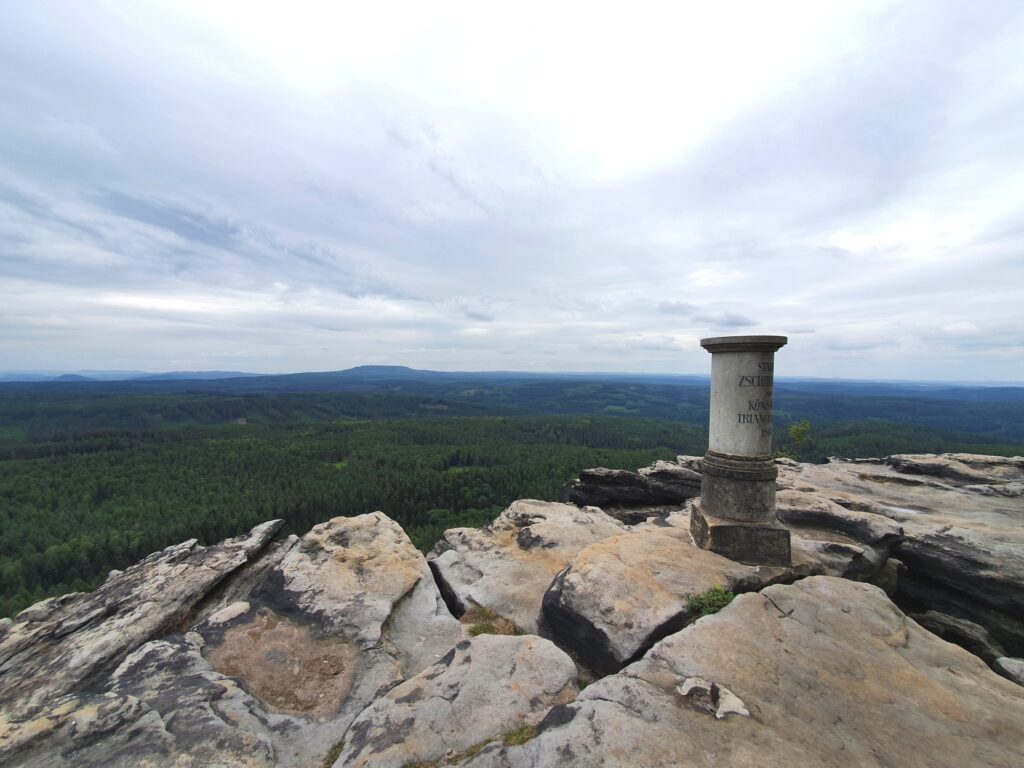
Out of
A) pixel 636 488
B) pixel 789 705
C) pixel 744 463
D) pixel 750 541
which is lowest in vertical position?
pixel 636 488

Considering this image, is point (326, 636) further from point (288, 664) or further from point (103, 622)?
point (103, 622)

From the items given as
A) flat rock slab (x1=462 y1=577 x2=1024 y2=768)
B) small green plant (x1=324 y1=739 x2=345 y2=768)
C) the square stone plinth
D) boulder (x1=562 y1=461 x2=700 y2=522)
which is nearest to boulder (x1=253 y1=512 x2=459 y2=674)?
small green plant (x1=324 y1=739 x2=345 y2=768)

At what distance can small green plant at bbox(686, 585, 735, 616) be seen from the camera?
7164 mm

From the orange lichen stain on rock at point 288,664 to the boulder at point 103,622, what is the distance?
77.4 inches

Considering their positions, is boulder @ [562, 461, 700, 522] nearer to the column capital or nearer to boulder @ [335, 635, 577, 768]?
the column capital

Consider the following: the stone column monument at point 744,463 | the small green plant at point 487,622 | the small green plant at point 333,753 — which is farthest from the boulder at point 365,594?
the stone column monument at point 744,463

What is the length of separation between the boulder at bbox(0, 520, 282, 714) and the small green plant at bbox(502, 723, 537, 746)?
23.4 feet

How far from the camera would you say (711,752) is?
14.5 ft

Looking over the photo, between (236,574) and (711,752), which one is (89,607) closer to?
(236,574)

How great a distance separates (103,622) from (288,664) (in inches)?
184

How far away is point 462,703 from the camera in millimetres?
5688

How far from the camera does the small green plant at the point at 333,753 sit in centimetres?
549

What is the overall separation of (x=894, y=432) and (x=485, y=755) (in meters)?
183

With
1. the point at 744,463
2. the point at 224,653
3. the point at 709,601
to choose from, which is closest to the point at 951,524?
the point at 744,463
